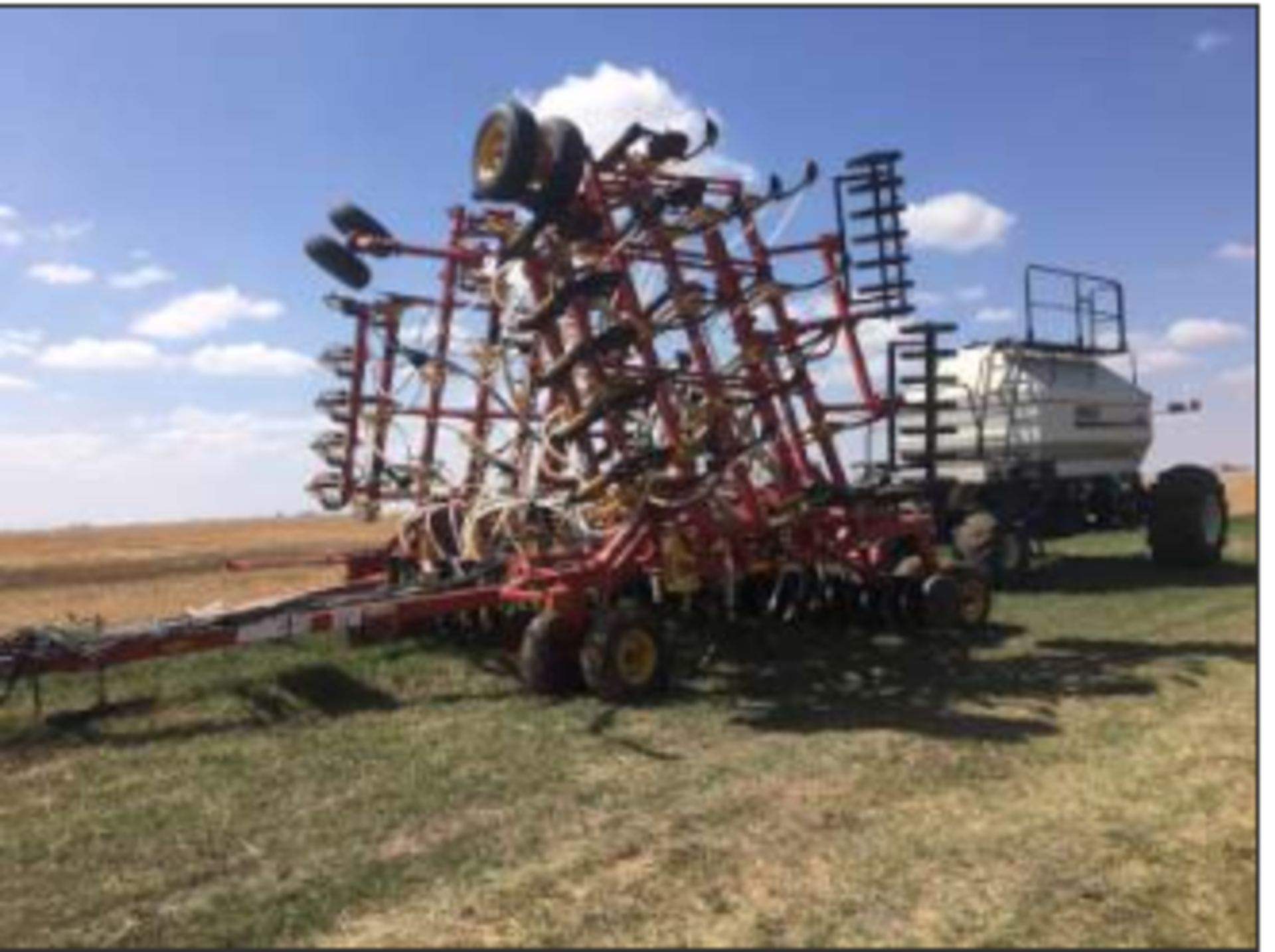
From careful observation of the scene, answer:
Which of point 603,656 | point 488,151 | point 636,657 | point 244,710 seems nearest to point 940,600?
point 636,657

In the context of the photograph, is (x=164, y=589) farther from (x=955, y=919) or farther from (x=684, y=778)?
(x=955, y=919)

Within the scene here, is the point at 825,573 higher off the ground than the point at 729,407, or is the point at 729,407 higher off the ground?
the point at 729,407

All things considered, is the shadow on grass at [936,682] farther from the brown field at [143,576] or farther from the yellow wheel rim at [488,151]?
the brown field at [143,576]

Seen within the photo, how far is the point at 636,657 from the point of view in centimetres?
855

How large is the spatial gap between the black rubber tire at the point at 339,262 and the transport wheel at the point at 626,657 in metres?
5.33

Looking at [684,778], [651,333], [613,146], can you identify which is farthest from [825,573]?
[684,778]

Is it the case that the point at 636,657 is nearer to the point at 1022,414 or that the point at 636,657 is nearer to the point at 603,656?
the point at 603,656

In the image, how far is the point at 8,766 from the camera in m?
7.33

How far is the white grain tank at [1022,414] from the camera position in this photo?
51.1ft

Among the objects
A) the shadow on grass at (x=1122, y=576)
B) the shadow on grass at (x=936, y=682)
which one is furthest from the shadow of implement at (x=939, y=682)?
the shadow on grass at (x=1122, y=576)

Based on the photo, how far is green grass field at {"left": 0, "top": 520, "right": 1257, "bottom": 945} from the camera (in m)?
4.52

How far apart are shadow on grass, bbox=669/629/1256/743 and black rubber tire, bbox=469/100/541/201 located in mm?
3361

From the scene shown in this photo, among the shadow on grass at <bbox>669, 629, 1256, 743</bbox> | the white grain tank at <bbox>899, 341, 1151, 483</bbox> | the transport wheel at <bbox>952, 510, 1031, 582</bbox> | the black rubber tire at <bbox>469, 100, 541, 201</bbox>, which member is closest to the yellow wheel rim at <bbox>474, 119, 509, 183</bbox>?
the black rubber tire at <bbox>469, 100, 541, 201</bbox>

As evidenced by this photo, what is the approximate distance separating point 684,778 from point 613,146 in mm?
4893
